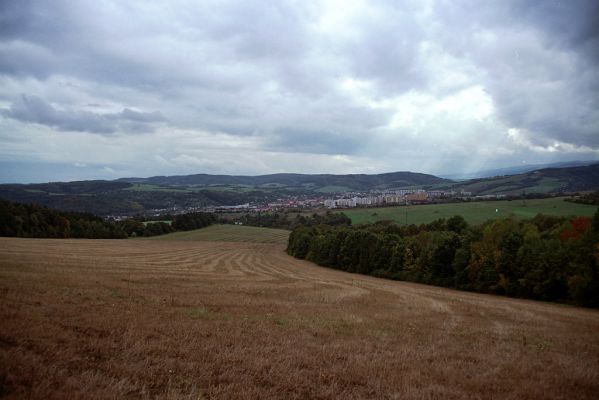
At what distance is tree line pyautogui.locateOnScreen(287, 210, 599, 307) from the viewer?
4184 centimetres

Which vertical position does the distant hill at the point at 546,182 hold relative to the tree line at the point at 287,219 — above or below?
above

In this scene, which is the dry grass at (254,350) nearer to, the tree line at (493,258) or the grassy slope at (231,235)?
the tree line at (493,258)

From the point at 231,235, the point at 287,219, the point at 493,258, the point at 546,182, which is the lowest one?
the point at 231,235

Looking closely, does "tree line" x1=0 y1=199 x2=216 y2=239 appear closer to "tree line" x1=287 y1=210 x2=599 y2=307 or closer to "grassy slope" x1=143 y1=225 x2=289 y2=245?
"grassy slope" x1=143 y1=225 x2=289 y2=245

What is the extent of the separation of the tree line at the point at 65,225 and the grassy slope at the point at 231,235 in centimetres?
604

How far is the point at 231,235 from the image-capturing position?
118 meters

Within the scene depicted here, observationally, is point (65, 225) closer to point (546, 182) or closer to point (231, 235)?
point (231, 235)

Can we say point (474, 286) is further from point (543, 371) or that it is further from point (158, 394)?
point (158, 394)

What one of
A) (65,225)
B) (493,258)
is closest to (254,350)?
(493,258)

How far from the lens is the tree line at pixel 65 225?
77500 millimetres

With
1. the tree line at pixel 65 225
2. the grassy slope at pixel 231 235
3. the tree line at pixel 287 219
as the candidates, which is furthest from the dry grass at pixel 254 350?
the tree line at pixel 287 219

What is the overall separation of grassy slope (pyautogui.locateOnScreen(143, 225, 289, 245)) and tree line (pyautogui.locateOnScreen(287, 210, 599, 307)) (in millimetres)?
34835

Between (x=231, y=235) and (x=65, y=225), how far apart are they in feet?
146

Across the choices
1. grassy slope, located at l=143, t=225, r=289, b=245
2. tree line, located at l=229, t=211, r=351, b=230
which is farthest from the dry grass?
tree line, located at l=229, t=211, r=351, b=230
